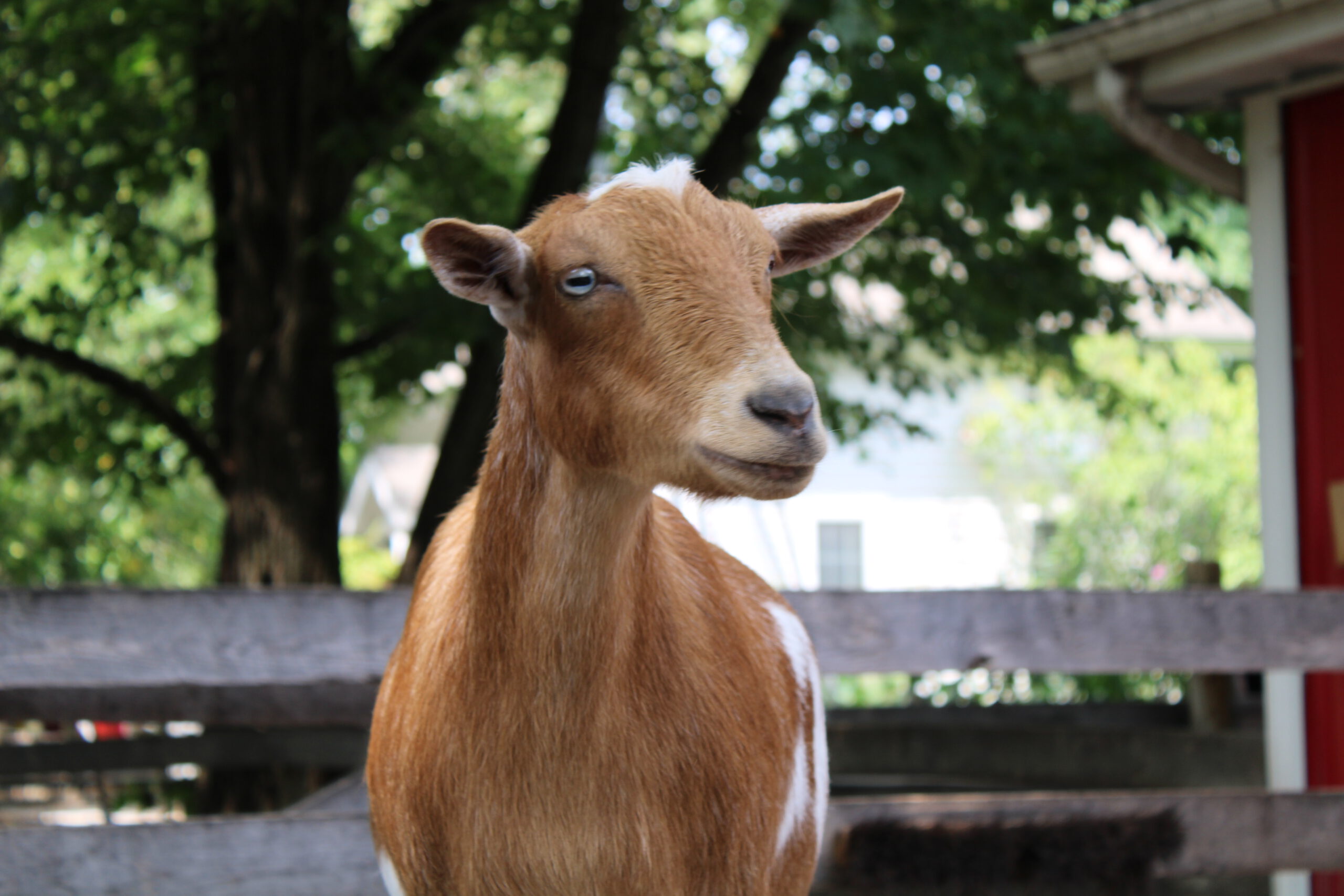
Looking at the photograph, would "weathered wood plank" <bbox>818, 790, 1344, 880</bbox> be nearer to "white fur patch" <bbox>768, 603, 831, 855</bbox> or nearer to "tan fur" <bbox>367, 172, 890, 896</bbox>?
"white fur patch" <bbox>768, 603, 831, 855</bbox>

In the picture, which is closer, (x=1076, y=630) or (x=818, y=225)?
(x=818, y=225)

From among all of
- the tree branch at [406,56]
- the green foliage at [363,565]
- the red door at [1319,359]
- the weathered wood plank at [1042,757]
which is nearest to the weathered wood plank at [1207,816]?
the red door at [1319,359]

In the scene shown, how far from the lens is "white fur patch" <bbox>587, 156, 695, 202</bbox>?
2217 mm

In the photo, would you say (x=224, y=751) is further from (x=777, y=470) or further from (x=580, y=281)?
(x=777, y=470)

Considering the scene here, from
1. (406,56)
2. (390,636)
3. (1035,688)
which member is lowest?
(1035,688)

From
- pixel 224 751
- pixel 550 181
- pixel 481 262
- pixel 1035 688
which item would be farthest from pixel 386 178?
pixel 481 262

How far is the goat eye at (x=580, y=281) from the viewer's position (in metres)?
2.10

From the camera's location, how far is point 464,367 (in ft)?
23.2

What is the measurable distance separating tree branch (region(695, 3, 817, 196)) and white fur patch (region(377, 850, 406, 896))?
4567mm

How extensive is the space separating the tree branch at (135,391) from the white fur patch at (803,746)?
4.63 m

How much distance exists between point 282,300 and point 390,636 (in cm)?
364

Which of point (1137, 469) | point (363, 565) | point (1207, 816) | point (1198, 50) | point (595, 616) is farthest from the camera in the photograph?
point (363, 565)

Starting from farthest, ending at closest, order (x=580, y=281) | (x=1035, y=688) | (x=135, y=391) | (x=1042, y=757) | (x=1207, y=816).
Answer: (x=1035, y=688) → (x=135, y=391) → (x=1042, y=757) → (x=1207, y=816) → (x=580, y=281)

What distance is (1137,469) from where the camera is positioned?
16.3 metres
